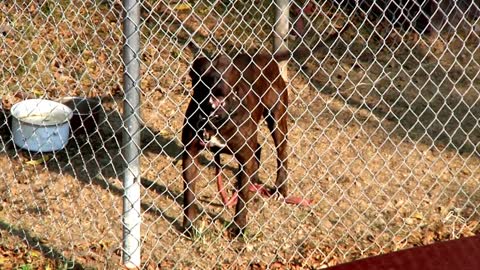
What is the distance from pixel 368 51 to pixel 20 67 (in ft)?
9.95

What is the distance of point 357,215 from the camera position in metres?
5.44

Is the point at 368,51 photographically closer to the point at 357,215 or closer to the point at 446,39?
the point at 446,39

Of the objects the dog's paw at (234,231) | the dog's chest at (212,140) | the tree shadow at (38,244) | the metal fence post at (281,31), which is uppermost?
the metal fence post at (281,31)

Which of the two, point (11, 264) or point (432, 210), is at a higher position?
point (432, 210)

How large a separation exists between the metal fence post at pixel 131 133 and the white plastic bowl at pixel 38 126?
155 cm

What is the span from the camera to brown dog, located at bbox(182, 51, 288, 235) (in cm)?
493

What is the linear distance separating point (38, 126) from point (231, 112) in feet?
5.10

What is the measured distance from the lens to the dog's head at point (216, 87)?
490cm

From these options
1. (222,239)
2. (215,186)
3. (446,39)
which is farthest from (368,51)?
(222,239)

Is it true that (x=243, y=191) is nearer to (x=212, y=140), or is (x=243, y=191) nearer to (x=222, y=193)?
(x=222, y=193)

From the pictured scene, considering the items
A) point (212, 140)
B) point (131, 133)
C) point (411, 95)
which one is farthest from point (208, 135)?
point (411, 95)

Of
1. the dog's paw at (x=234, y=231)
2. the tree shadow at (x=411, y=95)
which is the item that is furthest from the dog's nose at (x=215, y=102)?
the tree shadow at (x=411, y=95)

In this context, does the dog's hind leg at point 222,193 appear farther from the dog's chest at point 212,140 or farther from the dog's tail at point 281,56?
the dog's tail at point 281,56

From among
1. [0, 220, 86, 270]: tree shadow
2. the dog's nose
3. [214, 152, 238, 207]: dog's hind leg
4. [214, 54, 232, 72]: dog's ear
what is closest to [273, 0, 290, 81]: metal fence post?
[214, 152, 238, 207]: dog's hind leg
